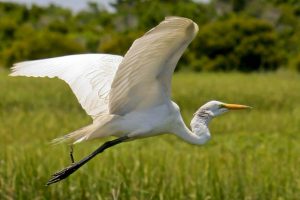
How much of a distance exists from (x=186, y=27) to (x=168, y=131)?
67 centimetres

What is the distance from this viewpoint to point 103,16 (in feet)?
115

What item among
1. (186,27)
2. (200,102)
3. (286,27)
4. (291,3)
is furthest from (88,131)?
(291,3)

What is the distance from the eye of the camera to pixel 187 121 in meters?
9.30

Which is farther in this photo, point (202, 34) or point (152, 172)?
point (202, 34)

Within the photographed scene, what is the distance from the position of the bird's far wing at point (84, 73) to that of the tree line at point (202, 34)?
65.5ft

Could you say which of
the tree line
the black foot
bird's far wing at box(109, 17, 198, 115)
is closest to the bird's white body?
bird's far wing at box(109, 17, 198, 115)

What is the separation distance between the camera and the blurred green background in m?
4.51

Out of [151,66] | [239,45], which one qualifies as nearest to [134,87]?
[151,66]

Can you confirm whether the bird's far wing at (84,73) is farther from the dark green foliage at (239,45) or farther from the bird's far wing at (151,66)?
the dark green foliage at (239,45)

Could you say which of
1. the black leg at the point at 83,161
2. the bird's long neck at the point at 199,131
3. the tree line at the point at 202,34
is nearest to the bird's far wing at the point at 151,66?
the black leg at the point at 83,161

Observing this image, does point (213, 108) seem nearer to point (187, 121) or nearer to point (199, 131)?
point (199, 131)

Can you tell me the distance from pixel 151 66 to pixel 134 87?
164 millimetres

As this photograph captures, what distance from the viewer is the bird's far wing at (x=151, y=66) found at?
2680 mm

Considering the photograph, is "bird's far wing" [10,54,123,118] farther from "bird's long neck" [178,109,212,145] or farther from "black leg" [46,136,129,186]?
"bird's long neck" [178,109,212,145]
